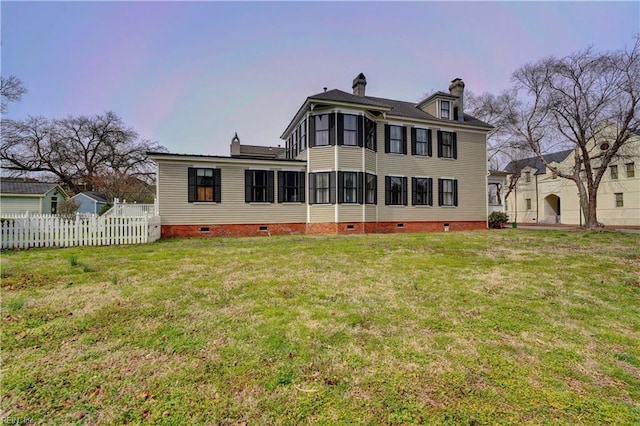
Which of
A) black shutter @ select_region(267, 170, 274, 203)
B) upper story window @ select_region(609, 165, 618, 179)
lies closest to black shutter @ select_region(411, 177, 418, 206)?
black shutter @ select_region(267, 170, 274, 203)

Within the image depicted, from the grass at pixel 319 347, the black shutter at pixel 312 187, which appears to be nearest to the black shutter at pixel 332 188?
the black shutter at pixel 312 187

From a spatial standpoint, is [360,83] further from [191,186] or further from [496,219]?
[496,219]

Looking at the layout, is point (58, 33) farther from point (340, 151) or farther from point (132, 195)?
point (132, 195)

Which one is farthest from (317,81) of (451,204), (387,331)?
(387,331)

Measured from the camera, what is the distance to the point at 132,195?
33.3m

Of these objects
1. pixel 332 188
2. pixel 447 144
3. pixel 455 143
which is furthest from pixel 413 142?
pixel 332 188

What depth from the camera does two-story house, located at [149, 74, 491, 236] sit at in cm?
1383

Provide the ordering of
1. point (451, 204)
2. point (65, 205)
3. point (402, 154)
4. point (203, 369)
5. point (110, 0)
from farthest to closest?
point (65, 205), point (451, 204), point (402, 154), point (110, 0), point (203, 369)

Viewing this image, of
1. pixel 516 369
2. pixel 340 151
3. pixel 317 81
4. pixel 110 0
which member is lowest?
pixel 516 369

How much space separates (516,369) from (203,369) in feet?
9.25

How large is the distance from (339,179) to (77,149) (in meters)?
37.1

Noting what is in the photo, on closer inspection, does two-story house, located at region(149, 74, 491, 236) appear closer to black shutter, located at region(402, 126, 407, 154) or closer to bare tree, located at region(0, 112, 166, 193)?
black shutter, located at region(402, 126, 407, 154)

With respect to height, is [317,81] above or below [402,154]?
above

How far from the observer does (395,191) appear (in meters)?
16.5
